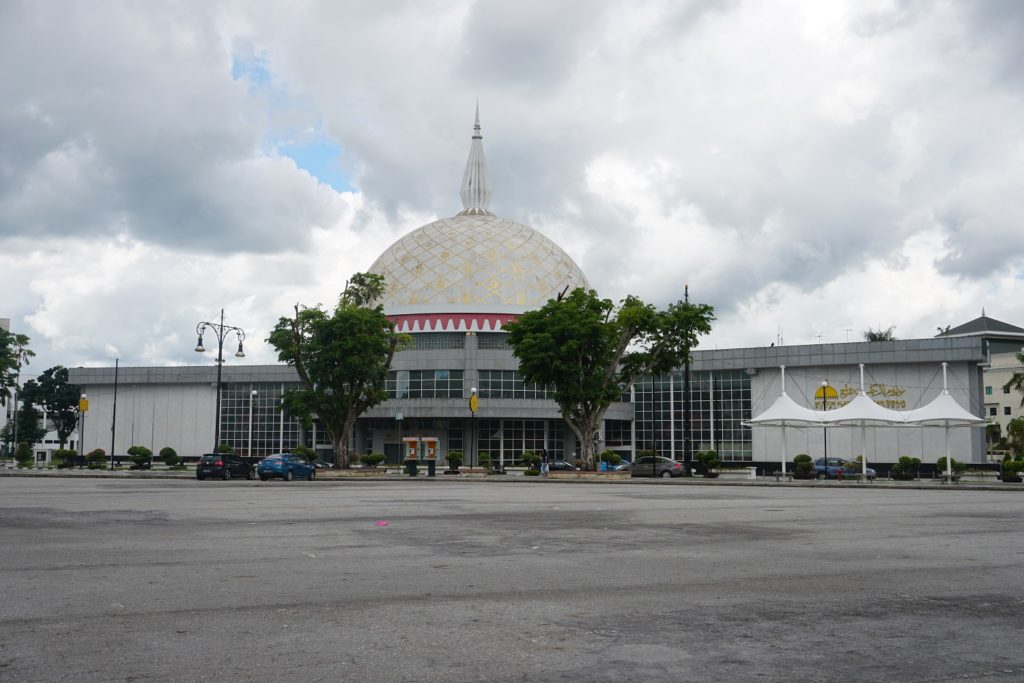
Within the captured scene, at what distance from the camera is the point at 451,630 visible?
7355mm

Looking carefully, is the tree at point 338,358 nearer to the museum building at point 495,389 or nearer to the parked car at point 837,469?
the museum building at point 495,389

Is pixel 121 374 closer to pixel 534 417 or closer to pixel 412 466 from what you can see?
pixel 534 417

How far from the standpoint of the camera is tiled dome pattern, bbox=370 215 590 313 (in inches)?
2938

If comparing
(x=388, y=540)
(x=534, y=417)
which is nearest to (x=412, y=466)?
(x=534, y=417)

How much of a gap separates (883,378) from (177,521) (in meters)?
55.9

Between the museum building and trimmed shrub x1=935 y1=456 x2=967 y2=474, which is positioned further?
the museum building

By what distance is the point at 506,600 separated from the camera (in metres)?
8.74

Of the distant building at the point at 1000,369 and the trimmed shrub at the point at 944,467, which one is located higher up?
the distant building at the point at 1000,369

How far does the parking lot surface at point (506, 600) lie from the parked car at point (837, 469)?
30.5 meters

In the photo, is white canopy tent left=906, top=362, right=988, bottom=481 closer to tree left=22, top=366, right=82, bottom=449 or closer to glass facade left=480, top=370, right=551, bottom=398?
glass facade left=480, top=370, right=551, bottom=398

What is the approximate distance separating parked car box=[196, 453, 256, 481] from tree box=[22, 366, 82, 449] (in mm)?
70325

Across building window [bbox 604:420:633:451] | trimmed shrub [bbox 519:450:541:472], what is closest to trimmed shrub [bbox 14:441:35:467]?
trimmed shrub [bbox 519:450:541:472]

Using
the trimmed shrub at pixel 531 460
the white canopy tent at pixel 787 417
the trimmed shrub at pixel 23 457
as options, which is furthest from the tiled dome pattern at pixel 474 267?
the white canopy tent at pixel 787 417

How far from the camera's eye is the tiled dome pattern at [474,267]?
7462cm
